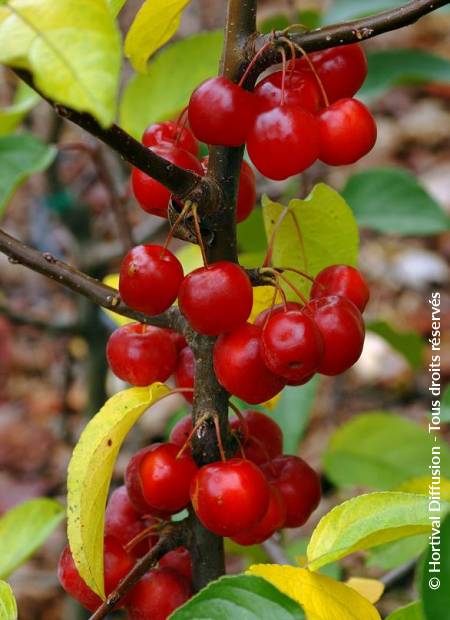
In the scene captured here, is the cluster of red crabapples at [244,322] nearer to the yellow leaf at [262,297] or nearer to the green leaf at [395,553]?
the yellow leaf at [262,297]

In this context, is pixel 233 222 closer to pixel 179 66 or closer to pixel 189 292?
pixel 189 292

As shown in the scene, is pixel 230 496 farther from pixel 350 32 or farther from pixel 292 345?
pixel 350 32

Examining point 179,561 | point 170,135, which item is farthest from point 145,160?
A: point 179,561

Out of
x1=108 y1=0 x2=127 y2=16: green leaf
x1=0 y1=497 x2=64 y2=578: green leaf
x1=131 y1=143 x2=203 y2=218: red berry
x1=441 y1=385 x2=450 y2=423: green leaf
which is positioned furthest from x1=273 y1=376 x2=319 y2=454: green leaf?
x1=108 y1=0 x2=127 y2=16: green leaf

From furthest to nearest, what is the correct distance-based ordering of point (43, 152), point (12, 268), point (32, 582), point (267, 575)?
point (12, 268)
point (32, 582)
point (43, 152)
point (267, 575)

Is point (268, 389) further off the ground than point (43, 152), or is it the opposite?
point (43, 152)

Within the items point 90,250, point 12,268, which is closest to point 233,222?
point 90,250

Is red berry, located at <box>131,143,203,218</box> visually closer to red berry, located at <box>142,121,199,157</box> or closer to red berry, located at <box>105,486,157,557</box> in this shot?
red berry, located at <box>142,121,199,157</box>
